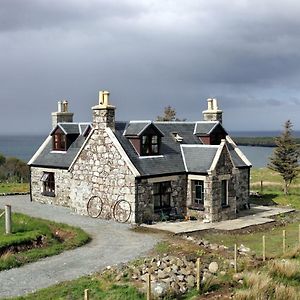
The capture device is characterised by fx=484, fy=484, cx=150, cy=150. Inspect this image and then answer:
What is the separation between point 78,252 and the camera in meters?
20.3

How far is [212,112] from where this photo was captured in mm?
34312

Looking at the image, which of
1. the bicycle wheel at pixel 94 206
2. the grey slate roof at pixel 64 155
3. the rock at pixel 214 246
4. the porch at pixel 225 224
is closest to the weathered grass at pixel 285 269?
the rock at pixel 214 246

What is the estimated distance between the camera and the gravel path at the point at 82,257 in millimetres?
16281

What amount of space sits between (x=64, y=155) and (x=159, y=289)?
1971cm

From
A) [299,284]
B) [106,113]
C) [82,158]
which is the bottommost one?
[299,284]

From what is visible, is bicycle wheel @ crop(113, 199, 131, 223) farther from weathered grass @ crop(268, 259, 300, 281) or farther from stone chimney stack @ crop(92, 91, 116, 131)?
weathered grass @ crop(268, 259, 300, 281)

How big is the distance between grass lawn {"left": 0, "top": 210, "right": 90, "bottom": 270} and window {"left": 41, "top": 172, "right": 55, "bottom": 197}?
8.36 meters

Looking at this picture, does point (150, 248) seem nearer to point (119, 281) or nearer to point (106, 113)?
point (119, 281)

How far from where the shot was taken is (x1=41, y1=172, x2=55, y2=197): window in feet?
110

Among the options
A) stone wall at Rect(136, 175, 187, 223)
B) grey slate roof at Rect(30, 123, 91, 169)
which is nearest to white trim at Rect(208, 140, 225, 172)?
stone wall at Rect(136, 175, 187, 223)

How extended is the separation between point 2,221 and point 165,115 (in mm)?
42843

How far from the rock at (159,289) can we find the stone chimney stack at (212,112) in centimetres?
2027

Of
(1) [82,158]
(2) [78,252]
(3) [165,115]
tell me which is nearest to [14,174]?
(3) [165,115]

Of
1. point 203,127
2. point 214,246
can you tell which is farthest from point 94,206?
point 214,246
